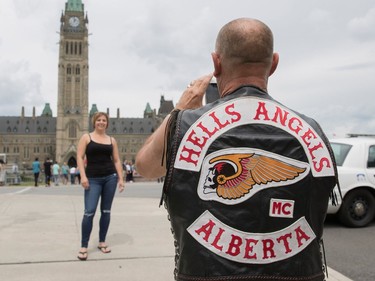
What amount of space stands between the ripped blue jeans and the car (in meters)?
4.39

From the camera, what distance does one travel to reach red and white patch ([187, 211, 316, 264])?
1.72m

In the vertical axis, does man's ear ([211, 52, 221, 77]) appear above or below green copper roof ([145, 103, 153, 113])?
below

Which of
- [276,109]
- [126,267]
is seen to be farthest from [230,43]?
[126,267]

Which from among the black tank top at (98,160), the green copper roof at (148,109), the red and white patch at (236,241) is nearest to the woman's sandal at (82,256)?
the black tank top at (98,160)

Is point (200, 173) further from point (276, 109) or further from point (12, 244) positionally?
point (12, 244)

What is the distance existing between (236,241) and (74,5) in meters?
132

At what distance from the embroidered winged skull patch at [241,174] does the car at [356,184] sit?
6.99 m

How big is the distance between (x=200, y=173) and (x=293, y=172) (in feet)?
1.24

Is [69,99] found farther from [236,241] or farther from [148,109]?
[236,241]

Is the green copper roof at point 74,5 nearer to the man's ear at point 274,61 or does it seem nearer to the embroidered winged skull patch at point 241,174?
the man's ear at point 274,61

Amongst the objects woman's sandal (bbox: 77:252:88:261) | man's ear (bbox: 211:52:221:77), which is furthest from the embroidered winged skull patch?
woman's sandal (bbox: 77:252:88:261)

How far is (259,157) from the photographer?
1747mm

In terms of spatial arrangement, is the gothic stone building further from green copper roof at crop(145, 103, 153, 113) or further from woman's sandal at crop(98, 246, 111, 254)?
woman's sandal at crop(98, 246, 111, 254)

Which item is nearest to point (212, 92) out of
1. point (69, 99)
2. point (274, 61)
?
point (274, 61)
